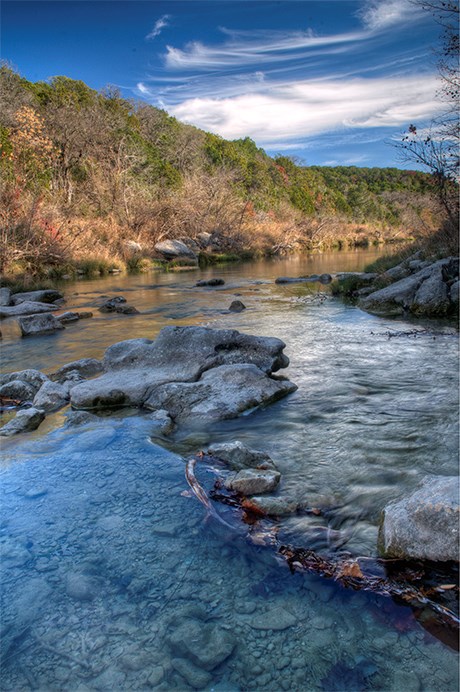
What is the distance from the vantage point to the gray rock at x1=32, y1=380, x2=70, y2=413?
188 inches

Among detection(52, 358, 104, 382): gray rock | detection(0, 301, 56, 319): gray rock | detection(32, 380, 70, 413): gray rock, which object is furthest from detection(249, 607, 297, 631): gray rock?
detection(0, 301, 56, 319): gray rock

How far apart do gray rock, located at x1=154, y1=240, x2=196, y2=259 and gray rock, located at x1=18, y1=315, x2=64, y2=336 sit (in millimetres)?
18565

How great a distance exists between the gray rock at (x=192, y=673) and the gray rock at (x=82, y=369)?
4.44 meters

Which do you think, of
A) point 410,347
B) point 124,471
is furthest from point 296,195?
point 124,471

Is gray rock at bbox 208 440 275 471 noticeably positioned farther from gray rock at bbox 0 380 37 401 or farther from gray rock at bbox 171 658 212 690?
gray rock at bbox 0 380 37 401

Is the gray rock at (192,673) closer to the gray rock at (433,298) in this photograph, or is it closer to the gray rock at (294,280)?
the gray rock at (433,298)

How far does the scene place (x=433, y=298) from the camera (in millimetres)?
9117

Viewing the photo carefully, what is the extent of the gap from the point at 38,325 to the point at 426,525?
27.9ft

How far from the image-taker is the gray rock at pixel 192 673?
68.5 inches

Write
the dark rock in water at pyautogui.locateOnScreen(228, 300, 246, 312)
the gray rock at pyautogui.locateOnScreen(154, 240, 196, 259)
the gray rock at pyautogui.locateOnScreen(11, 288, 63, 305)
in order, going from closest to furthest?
the dark rock in water at pyautogui.locateOnScreen(228, 300, 246, 312)
the gray rock at pyautogui.locateOnScreen(11, 288, 63, 305)
the gray rock at pyautogui.locateOnScreen(154, 240, 196, 259)

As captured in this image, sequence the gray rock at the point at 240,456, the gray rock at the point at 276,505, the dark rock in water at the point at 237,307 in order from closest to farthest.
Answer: the gray rock at the point at 276,505 < the gray rock at the point at 240,456 < the dark rock in water at the point at 237,307

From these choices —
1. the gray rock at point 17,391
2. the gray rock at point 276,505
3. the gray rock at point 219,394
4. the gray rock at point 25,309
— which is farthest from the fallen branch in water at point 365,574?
the gray rock at point 25,309

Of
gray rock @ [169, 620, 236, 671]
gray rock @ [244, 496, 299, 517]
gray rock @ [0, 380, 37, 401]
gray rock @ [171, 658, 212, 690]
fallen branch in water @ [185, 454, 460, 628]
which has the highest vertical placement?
gray rock @ [0, 380, 37, 401]

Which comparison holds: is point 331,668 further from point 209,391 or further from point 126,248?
point 126,248
